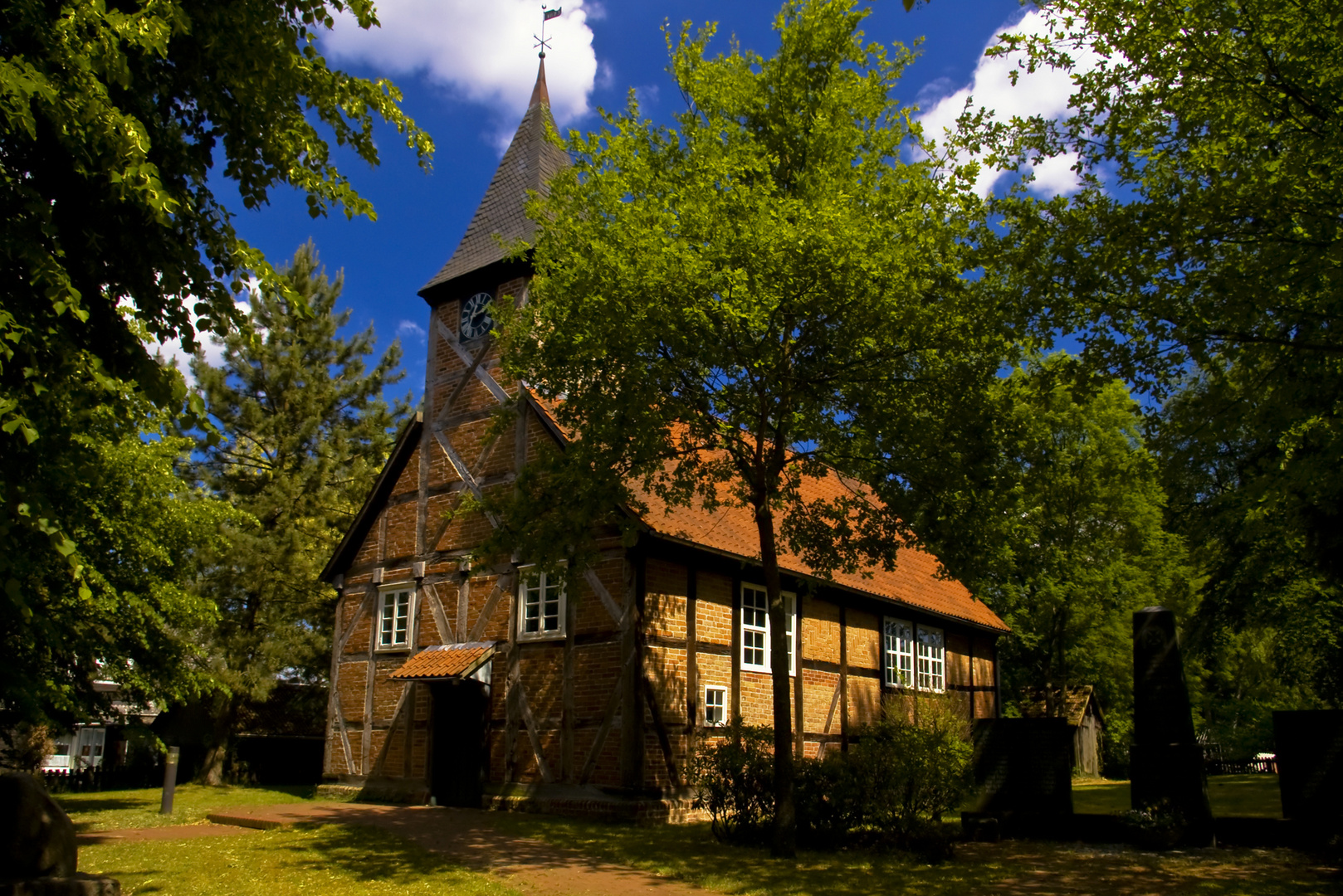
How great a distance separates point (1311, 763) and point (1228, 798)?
286 inches

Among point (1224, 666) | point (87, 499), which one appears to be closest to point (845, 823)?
point (87, 499)

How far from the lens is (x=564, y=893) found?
30.3 feet

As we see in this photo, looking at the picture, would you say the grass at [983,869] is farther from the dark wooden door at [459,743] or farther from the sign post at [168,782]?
the sign post at [168,782]

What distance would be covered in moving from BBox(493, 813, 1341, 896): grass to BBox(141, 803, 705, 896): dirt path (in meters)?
0.43

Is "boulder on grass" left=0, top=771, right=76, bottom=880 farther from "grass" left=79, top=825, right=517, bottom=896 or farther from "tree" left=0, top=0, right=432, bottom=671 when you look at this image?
"tree" left=0, top=0, right=432, bottom=671

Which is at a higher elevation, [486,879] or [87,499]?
[87,499]

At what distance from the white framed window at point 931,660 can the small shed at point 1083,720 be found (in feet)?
38.7

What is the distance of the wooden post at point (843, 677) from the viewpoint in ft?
63.1

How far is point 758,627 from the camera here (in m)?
17.8

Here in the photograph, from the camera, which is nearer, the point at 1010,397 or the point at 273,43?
the point at 273,43

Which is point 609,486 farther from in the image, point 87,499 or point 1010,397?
point 87,499

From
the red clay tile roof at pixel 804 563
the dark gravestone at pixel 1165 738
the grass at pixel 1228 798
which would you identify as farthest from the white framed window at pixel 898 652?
the dark gravestone at pixel 1165 738

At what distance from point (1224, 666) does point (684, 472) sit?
3162 centimetres

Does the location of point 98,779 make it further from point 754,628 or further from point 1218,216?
point 1218,216
